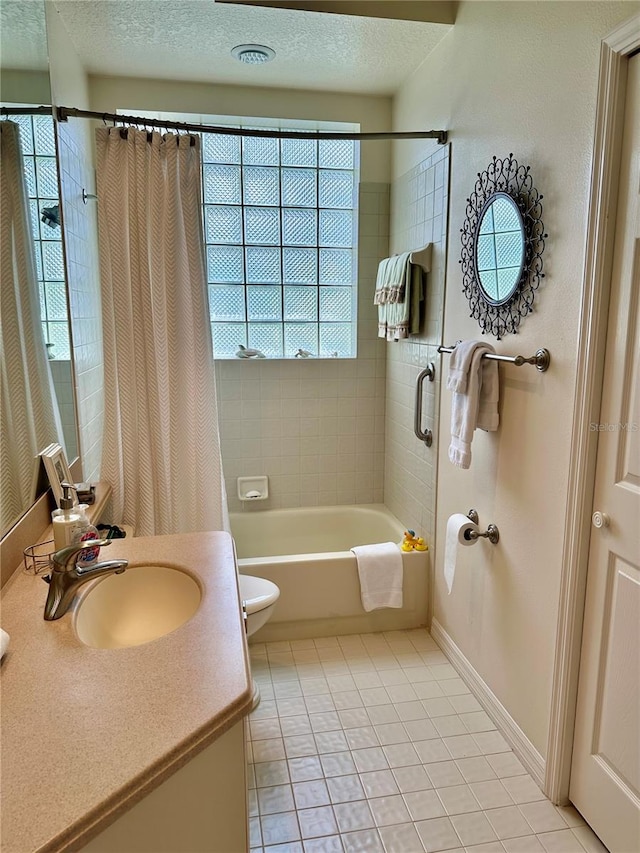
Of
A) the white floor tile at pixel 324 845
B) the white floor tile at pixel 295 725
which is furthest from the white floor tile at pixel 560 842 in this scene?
the white floor tile at pixel 295 725

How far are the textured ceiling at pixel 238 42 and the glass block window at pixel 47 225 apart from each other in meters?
0.73

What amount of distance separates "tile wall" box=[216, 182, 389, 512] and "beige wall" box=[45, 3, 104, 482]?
2.68 ft

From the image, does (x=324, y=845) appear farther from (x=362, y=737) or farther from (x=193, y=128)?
(x=193, y=128)

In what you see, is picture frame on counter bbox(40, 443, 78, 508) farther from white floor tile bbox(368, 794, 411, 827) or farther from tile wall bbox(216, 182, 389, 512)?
tile wall bbox(216, 182, 389, 512)

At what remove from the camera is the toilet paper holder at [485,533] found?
2059 millimetres

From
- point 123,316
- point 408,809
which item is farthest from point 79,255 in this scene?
point 408,809

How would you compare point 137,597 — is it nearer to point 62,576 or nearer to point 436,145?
point 62,576

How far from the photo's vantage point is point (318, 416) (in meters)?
3.38

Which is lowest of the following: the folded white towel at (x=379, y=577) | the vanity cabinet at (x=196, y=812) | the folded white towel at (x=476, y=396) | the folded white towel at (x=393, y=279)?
the folded white towel at (x=379, y=577)

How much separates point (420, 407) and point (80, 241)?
1698 mm

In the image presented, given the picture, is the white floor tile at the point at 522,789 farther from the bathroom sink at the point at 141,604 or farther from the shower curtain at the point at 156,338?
the shower curtain at the point at 156,338

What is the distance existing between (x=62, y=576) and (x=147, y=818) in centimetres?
54

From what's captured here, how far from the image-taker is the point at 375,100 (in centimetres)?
314

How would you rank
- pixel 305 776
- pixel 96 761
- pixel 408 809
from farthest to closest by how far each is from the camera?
pixel 305 776, pixel 408 809, pixel 96 761
